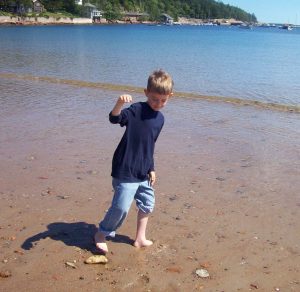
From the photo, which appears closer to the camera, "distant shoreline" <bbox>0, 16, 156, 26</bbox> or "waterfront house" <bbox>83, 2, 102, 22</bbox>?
"distant shoreline" <bbox>0, 16, 156, 26</bbox>

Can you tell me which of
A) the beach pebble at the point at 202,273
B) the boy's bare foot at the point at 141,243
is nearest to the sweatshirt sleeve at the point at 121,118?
the boy's bare foot at the point at 141,243

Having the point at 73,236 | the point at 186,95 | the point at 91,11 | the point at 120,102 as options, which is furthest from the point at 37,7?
the point at 120,102

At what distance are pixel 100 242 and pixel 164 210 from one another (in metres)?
1.09

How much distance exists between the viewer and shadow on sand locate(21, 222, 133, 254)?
13.8ft

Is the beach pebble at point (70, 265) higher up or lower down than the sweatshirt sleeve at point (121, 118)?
lower down

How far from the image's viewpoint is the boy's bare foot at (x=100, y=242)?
13.3ft

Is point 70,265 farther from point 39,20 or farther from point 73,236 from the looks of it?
point 39,20

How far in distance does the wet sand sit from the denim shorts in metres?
0.27

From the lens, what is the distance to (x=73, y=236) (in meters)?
4.37

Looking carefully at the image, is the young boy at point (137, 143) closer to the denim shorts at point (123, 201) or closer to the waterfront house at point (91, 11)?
the denim shorts at point (123, 201)

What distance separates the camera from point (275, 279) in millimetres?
3775

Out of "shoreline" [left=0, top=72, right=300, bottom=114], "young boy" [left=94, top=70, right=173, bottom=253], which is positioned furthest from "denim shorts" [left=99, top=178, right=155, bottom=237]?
"shoreline" [left=0, top=72, right=300, bottom=114]

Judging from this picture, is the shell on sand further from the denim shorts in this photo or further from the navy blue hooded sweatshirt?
the navy blue hooded sweatshirt

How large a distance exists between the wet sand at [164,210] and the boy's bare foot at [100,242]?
0.07m
